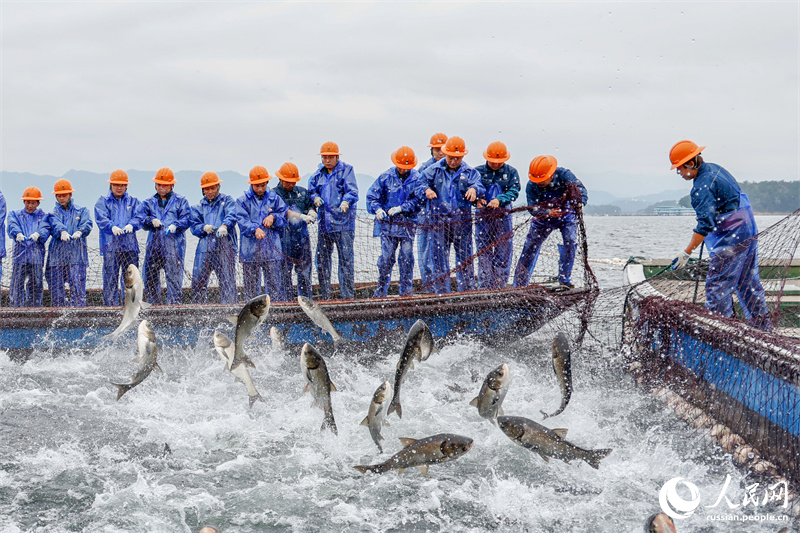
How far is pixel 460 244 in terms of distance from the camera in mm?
10797

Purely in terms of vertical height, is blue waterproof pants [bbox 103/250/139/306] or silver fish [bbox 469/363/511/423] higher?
blue waterproof pants [bbox 103/250/139/306]

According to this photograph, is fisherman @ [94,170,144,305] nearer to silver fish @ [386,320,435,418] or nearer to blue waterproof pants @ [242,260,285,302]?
blue waterproof pants @ [242,260,285,302]

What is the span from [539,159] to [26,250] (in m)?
8.96

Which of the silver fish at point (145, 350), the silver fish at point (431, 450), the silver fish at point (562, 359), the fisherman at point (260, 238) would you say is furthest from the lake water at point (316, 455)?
the fisherman at point (260, 238)

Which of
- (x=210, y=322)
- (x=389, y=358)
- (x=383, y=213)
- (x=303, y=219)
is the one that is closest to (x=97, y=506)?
(x=210, y=322)

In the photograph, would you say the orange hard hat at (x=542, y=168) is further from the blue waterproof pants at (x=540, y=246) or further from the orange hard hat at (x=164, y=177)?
the orange hard hat at (x=164, y=177)

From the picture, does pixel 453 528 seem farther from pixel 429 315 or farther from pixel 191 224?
pixel 191 224

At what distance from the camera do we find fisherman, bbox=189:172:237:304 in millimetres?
10828

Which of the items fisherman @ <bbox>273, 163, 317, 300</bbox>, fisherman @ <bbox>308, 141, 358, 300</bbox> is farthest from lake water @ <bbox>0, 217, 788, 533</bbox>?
fisherman @ <bbox>308, 141, 358, 300</bbox>

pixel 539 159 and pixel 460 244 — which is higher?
pixel 539 159

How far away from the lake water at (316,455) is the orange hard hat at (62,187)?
3.56 metres

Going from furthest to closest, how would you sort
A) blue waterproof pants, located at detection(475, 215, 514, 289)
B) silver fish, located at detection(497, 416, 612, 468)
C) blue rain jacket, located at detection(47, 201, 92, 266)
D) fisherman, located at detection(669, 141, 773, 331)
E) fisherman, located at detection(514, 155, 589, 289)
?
blue rain jacket, located at detection(47, 201, 92, 266) → blue waterproof pants, located at detection(475, 215, 514, 289) → fisherman, located at detection(514, 155, 589, 289) → fisherman, located at detection(669, 141, 773, 331) → silver fish, located at detection(497, 416, 612, 468)

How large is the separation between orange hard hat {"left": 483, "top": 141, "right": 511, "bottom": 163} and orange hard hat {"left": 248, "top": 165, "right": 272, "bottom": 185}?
3.65 meters

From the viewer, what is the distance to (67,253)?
11.7 m
